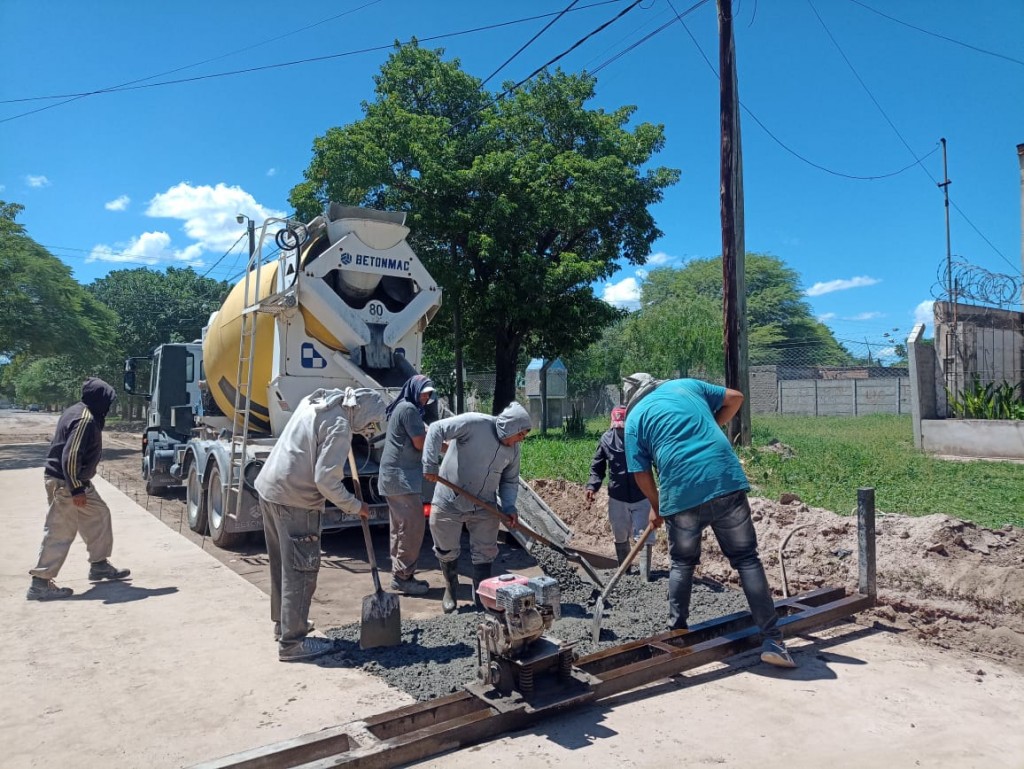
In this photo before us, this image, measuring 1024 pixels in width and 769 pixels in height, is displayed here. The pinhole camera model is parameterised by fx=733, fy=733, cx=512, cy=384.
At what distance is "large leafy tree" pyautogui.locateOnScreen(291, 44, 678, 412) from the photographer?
16406mm

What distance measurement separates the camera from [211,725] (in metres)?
3.72

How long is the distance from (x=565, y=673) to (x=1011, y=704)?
7.76ft

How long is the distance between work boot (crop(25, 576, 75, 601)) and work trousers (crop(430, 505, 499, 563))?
10.8 feet

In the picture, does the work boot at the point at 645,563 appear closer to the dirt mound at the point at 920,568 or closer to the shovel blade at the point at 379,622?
the dirt mound at the point at 920,568

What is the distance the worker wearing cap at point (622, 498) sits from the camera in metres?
6.38

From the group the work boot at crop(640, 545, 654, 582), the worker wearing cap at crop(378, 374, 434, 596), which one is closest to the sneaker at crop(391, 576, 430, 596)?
the worker wearing cap at crop(378, 374, 434, 596)

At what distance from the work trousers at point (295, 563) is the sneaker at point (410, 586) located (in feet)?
4.98

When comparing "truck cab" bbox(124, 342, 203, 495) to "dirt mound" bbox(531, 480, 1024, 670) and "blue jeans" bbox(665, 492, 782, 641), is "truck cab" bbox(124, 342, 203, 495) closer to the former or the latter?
"dirt mound" bbox(531, 480, 1024, 670)

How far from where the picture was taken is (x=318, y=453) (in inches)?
183

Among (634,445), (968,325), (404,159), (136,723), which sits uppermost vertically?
(404,159)

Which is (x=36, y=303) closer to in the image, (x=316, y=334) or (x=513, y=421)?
(x=316, y=334)

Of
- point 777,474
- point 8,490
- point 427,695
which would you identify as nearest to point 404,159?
point 8,490

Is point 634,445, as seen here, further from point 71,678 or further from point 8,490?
point 8,490

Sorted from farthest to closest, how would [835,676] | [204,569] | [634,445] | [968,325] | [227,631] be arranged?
[968,325] → [204,569] → [227,631] → [634,445] → [835,676]
